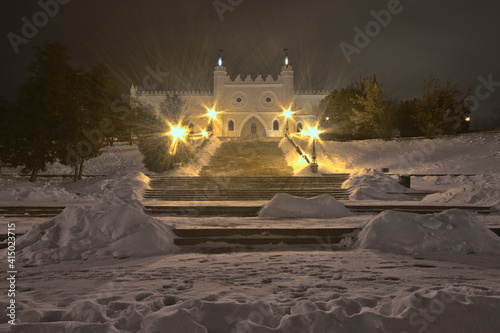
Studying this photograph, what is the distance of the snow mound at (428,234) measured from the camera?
6.84 metres

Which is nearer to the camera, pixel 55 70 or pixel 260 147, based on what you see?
pixel 55 70

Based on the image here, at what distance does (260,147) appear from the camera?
31.3m

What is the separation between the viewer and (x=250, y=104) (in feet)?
184

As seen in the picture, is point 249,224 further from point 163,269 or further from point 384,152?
point 384,152

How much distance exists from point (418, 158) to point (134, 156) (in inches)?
1014

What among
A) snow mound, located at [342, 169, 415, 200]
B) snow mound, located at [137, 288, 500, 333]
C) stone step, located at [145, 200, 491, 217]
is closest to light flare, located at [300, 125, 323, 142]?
snow mound, located at [342, 169, 415, 200]

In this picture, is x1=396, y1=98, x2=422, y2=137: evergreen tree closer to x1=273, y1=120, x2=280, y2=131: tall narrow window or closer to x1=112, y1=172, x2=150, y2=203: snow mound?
x1=273, y1=120, x2=280, y2=131: tall narrow window

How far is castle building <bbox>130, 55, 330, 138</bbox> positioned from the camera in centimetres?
5569

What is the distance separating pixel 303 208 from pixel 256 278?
591cm

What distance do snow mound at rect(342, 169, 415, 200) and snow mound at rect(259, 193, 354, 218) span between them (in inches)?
169

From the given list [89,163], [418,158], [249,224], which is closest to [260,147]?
[418,158]

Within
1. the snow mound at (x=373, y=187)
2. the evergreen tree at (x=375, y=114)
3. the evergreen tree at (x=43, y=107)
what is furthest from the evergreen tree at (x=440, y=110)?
the evergreen tree at (x=43, y=107)

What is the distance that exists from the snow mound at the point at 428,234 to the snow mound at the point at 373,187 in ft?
24.4

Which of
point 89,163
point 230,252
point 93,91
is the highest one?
point 93,91
